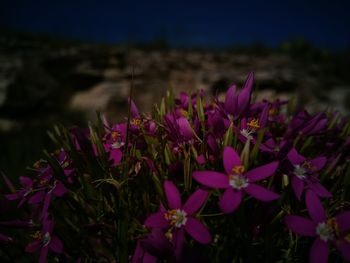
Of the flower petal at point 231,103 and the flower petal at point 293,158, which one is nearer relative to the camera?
the flower petal at point 293,158

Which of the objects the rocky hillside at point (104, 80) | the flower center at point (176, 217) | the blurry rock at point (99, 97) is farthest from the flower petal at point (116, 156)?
the blurry rock at point (99, 97)

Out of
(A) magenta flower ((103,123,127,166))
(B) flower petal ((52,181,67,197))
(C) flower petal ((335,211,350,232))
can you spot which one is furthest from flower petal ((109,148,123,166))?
(C) flower petal ((335,211,350,232))

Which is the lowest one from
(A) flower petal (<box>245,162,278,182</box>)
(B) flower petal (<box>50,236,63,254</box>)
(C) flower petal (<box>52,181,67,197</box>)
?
(B) flower petal (<box>50,236,63,254</box>)

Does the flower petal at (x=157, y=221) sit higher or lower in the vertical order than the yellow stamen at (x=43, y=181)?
higher

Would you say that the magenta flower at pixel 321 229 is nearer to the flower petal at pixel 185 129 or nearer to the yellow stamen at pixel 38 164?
the flower petal at pixel 185 129

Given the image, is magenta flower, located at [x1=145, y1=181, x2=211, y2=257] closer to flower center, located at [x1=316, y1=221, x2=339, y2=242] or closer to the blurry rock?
flower center, located at [x1=316, y1=221, x2=339, y2=242]

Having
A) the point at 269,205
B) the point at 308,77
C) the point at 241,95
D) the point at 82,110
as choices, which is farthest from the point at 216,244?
the point at 308,77

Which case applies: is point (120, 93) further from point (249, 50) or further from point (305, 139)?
point (249, 50)

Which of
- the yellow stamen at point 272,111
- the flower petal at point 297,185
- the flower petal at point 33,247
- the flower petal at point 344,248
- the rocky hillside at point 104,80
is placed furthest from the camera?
the rocky hillside at point 104,80
